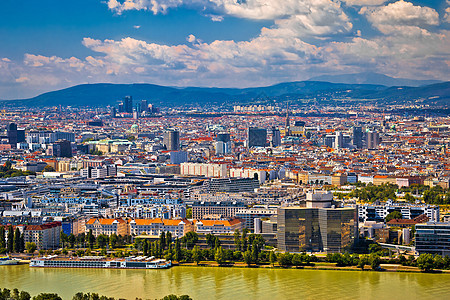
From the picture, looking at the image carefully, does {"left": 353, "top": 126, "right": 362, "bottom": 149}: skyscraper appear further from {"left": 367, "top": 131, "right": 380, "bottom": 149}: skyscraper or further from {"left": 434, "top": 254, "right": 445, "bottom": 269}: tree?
{"left": 434, "top": 254, "right": 445, "bottom": 269}: tree

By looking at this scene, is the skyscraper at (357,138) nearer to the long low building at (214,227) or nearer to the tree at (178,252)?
the long low building at (214,227)

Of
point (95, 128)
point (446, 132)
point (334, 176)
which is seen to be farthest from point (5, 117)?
point (334, 176)

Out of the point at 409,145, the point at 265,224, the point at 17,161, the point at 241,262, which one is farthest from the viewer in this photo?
the point at 409,145

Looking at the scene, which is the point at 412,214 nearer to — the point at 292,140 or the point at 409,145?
the point at 409,145

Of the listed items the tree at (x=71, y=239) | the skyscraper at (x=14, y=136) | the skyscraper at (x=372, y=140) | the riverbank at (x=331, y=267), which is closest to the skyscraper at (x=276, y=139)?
the skyscraper at (x=372, y=140)

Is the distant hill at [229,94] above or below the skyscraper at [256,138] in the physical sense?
above

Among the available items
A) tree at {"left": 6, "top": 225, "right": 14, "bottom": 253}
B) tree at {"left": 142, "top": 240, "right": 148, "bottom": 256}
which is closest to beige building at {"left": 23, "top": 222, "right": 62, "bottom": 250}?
tree at {"left": 6, "top": 225, "right": 14, "bottom": 253}
